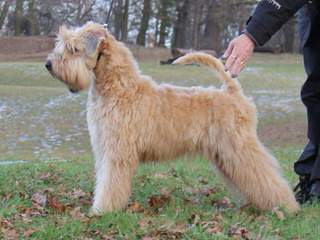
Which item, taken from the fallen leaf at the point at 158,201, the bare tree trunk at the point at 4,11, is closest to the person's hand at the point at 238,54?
the fallen leaf at the point at 158,201

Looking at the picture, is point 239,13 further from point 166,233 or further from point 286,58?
point 166,233

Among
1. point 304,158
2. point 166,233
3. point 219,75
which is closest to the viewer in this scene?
point 166,233

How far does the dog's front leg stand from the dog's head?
65cm

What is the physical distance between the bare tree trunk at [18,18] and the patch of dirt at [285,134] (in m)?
24.2

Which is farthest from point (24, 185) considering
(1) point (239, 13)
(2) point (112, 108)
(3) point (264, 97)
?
(1) point (239, 13)

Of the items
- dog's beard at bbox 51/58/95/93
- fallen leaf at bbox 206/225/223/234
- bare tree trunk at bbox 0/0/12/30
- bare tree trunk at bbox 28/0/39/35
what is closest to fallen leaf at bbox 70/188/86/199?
dog's beard at bbox 51/58/95/93

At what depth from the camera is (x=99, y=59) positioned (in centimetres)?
459

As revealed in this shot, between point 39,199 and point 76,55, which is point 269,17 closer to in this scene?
point 76,55

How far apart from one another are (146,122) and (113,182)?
1.71 feet

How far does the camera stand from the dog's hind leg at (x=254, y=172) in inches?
181

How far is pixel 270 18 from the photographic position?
3561 millimetres

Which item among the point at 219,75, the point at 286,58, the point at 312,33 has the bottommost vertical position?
the point at 286,58

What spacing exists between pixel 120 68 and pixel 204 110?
2.41ft

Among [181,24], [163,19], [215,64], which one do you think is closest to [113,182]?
[215,64]
